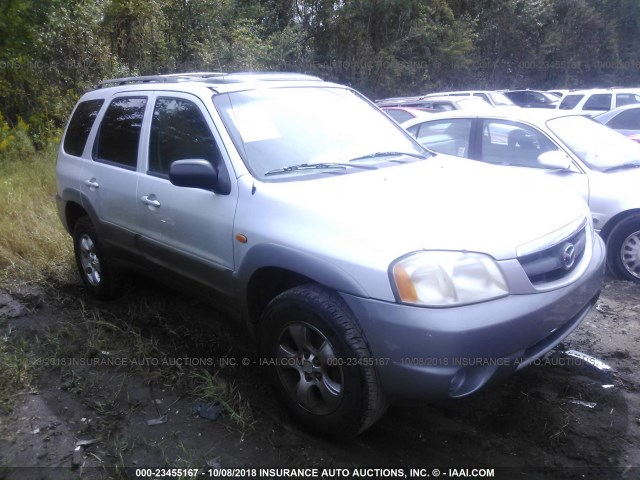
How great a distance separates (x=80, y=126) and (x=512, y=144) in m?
4.11

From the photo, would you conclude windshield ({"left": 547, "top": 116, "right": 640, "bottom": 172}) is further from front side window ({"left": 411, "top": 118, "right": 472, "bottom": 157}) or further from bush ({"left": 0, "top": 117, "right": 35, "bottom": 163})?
bush ({"left": 0, "top": 117, "right": 35, "bottom": 163})

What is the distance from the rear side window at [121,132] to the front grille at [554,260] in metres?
2.89

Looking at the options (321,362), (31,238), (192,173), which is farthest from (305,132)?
(31,238)

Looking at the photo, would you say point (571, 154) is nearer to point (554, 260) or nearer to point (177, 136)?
point (554, 260)

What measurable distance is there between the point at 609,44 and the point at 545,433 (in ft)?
106

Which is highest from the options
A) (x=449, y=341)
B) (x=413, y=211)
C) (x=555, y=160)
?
(x=413, y=211)

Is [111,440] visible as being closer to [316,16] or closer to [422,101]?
[422,101]

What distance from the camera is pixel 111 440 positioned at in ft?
10.6

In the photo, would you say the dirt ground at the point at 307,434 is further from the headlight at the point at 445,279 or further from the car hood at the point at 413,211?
the car hood at the point at 413,211

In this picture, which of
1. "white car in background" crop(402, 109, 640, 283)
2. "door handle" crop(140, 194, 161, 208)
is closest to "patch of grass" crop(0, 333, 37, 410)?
"door handle" crop(140, 194, 161, 208)

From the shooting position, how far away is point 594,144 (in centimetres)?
571

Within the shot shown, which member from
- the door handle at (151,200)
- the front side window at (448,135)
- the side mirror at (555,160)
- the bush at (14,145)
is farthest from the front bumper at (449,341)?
the bush at (14,145)

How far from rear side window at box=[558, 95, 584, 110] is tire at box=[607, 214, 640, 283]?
11.9m

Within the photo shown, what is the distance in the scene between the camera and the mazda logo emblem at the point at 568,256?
304 cm
